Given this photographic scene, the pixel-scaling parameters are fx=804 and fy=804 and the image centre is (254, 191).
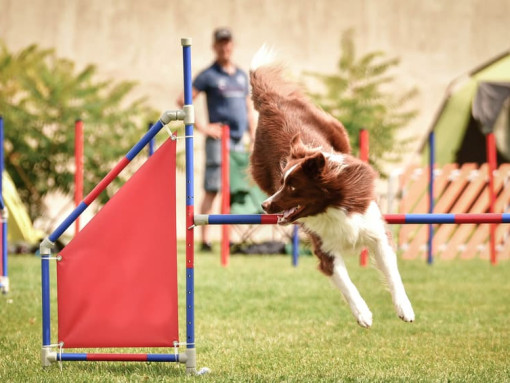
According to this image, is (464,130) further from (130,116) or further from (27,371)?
(27,371)

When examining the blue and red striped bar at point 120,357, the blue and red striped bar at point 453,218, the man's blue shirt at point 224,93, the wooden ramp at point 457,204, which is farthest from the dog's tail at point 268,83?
the wooden ramp at point 457,204

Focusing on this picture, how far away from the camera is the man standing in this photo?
870 centimetres

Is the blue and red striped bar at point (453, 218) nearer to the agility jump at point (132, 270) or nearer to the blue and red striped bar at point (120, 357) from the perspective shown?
the agility jump at point (132, 270)

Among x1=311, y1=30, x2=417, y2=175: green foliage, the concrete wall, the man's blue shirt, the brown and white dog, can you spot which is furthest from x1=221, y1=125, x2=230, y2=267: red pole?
the concrete wall

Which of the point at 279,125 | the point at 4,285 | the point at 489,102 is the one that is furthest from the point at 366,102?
the point at 279,125

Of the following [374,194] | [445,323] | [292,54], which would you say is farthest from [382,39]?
[374,194]

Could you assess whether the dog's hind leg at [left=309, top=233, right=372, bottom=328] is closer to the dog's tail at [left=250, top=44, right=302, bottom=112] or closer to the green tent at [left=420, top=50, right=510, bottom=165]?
the dog's tail at [left=250, top=44, right=302, bottom=112]

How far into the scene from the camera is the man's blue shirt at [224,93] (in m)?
8.72

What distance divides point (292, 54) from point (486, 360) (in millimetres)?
9987

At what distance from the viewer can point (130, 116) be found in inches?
434

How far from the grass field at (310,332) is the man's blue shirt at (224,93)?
1822 millimetres

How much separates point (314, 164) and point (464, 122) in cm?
755

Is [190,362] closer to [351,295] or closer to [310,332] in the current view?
[351,295]

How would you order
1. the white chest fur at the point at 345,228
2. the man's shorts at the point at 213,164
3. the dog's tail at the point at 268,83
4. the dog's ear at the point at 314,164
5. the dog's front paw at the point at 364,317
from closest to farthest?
the dog's ear at the point at 314,164 → the dog's front paw at the point at 364,317 → the white chest fur at the point at 345,228 → the dog's tail at the point at 268,83 → the man's shorts at the point at 213,164
